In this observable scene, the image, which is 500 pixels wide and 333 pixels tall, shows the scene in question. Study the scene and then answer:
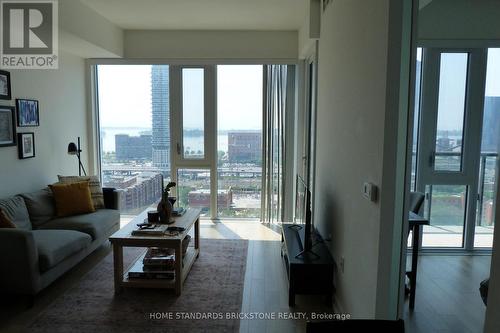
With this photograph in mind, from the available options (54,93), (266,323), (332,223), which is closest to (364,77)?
(332,223)

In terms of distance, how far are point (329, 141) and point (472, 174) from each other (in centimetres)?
188

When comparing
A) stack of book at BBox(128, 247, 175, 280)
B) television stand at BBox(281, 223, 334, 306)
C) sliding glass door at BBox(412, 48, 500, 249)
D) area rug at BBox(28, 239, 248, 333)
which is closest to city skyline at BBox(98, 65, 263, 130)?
sliding glass door at BBox(412, 48, 500, 249)

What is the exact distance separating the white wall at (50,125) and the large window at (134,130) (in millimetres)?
332

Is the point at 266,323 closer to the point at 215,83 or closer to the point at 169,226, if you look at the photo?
the point at 169,226

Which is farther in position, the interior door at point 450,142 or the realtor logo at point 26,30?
the interior door at point 450,142

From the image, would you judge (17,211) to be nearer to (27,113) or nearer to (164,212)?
(27,113)

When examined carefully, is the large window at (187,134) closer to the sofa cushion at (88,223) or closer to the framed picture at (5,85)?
the sofa cushion at (88,223)

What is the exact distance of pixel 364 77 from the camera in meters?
2.20

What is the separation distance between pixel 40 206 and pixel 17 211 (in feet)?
1.13

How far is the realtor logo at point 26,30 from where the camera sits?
11.7 ft

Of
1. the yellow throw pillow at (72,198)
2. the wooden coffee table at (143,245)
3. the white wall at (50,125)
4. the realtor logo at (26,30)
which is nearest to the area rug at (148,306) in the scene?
the wooden coffee table at (143,245)

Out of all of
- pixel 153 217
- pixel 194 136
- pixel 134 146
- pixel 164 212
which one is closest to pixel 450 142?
pixel 164 212

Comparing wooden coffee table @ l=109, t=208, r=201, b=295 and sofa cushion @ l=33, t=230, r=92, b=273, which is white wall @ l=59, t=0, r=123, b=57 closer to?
sofa cushion @ l=33, t=230, r=92, b=273

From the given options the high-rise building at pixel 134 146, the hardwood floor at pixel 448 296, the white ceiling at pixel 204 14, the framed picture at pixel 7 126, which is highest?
the white ceiling at pixel 204 14
